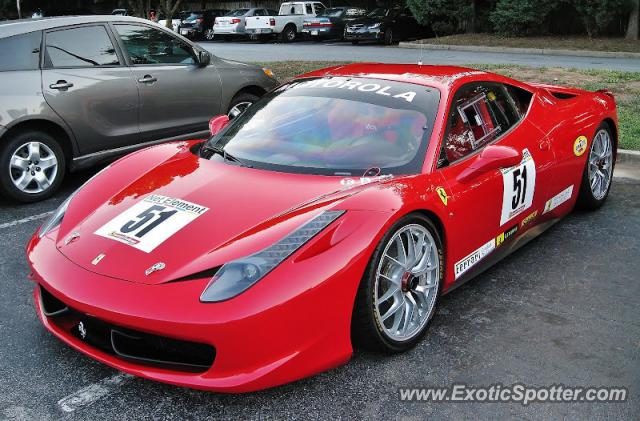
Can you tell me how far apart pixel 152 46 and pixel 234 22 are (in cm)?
2404

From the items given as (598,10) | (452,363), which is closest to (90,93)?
(452,363)

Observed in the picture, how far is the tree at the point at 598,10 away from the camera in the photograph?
21848 mm

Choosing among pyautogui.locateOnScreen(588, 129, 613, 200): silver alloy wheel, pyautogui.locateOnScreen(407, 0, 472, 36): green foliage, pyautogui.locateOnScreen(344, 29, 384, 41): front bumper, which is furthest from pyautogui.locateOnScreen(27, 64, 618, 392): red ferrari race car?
pyautogui.locateOnScreen(407, 0, 472, 36): green foliage

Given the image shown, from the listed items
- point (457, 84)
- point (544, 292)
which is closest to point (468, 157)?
point (457, 84)

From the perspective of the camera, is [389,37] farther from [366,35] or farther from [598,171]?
[598,171]

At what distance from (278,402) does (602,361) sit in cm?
158

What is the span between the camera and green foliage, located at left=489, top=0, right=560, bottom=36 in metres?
Result: 23.3

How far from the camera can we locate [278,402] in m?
3.04

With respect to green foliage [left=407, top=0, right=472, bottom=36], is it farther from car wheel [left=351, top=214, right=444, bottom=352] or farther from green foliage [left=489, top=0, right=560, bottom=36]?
car wheel [left=351, top=214, right=444, bottom=352]

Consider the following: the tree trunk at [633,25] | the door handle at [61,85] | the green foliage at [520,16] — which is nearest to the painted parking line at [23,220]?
the door handle at [61,85]

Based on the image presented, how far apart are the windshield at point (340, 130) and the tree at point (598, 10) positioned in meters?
20.3

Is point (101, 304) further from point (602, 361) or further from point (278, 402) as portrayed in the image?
point (602, 361)

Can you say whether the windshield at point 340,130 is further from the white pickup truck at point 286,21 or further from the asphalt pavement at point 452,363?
the white pickup truck at point 286,21

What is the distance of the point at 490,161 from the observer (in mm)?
3797
